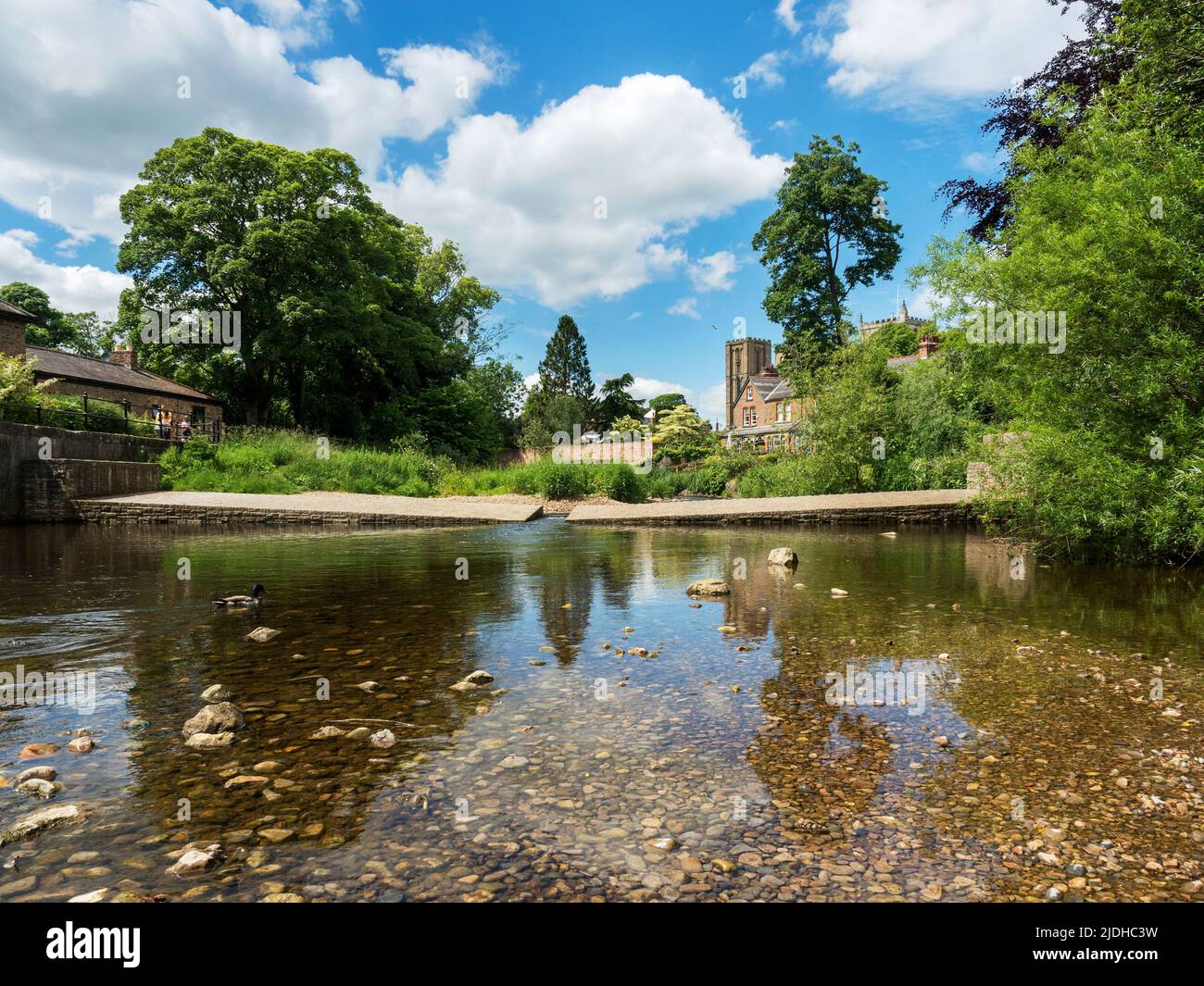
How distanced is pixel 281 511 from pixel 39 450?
6.52 metres

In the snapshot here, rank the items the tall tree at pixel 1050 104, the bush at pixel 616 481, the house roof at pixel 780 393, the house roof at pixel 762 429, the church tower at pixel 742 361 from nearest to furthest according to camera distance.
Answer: the tall tree at pixel 1050 104, the bush at pixel 616 481, the house roof at pixel 762 429, the house roof at pixel 780 393, the church tower at pixel 742 361

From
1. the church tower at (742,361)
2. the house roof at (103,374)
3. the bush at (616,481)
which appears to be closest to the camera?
the bush at (616,481)

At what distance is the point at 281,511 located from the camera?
18.5 m

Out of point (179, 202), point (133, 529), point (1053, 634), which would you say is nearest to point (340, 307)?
point (179, 202)

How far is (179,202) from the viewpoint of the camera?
1211 inches

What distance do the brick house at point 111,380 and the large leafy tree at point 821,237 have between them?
106ft

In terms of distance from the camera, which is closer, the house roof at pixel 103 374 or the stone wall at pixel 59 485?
the stone wall at pixel 59 485

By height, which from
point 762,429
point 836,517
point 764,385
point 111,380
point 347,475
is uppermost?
point 764,385

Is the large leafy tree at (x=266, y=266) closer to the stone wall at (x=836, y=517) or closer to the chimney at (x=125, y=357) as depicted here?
the chimney at (x=125, y=357)

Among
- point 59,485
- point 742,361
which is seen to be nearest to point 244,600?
point 59,485

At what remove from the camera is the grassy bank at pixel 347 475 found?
23.0m

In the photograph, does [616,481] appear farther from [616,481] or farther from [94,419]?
[94,419]

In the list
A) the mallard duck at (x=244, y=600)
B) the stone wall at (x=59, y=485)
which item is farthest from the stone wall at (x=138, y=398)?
the mallard duck at (x=244, y=600)
